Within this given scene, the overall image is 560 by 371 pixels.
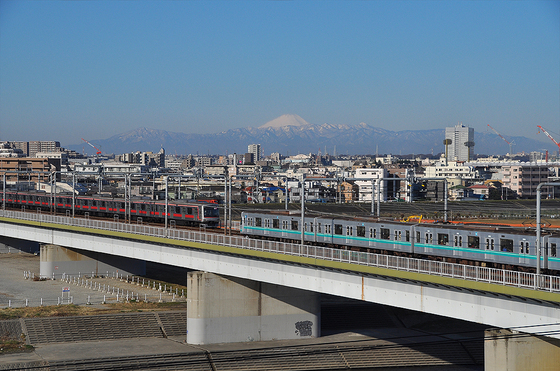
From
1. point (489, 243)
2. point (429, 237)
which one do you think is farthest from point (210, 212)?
point (489, 243)

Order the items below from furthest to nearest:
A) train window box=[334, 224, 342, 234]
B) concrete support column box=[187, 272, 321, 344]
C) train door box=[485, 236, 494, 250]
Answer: concrete support column box=[187, 272, 321, 344] < train window box=[334, 224, 342, 234] < train door box=[485, 236, 494, 250]

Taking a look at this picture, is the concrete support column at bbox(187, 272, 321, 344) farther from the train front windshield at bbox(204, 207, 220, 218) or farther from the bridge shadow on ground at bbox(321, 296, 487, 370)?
the train front windshield at bbox(204, 207, 220, 218)

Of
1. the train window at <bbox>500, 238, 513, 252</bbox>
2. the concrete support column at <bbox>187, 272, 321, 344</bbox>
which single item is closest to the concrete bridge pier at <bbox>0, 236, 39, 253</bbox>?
the concrete support column at <bbox>187, 272, 321, 344</bbox>

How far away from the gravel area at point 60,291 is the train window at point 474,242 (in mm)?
32867

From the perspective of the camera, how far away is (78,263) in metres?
78.1

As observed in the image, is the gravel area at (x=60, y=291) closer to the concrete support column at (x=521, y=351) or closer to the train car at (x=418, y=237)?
the train car at (x=418, y=237)

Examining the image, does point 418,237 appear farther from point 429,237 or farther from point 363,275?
point 363,275

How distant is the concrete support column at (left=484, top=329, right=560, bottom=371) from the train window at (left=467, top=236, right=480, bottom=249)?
6.96 m

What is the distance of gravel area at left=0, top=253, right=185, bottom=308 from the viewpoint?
6450 cm

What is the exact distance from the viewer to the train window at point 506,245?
3897 centimetres

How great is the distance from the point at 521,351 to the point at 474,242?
8702 millimetres

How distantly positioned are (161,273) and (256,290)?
31977mm

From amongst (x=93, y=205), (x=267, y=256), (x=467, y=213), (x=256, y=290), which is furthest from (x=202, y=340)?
(x=467, y=213)

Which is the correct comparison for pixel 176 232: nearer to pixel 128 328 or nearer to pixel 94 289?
pixel 128 328
